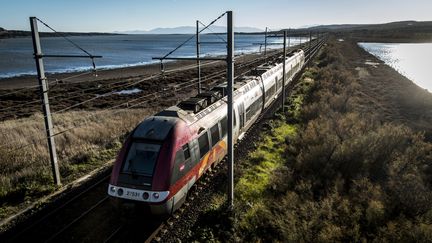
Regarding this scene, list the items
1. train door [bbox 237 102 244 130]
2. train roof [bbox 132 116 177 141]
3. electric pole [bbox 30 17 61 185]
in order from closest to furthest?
train roof [bbox 132 116 177 141], electric pole [bbox 30 17 61 185], train door [bbox 237 102 244 130]

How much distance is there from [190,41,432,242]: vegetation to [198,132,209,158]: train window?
83.1 inches

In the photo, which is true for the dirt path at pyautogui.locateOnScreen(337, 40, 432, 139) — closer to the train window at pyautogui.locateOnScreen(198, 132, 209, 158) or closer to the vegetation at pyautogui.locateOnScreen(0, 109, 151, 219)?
the train window at pyautogui.locateOnScreen(198, 132, 209, 158)

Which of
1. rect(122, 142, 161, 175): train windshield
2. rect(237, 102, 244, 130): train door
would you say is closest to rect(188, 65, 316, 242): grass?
rect(237, 102, 244, 130): train door

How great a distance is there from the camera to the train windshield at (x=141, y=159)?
417 inches

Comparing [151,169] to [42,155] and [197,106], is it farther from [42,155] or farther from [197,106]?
[42,155]

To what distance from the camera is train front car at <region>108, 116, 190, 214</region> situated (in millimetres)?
10328

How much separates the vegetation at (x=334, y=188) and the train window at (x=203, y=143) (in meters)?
2.11

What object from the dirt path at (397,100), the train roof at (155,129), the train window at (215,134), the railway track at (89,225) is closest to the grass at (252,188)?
the railway track at (89,225)

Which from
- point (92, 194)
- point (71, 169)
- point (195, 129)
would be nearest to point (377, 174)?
point (195, 129)

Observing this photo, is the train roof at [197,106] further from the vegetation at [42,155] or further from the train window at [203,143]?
the vegetation at [42,155]

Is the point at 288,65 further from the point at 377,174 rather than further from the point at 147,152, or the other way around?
the point at 147,152

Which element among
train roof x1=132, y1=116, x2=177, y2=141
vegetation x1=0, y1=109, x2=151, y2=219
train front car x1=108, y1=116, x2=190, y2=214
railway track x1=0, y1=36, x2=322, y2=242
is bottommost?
railway track x1=0, y1=36, x2=322, y2=242

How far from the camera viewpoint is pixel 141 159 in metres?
10.8

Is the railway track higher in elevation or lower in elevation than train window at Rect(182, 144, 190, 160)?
lower
